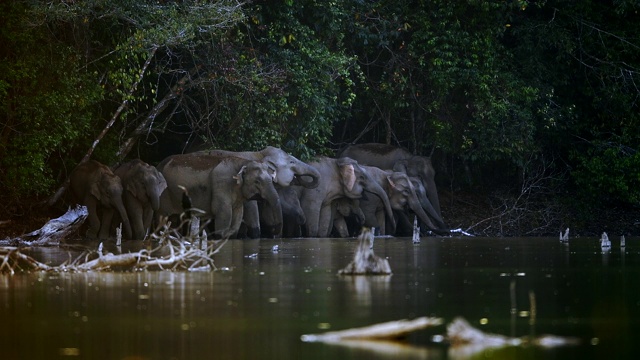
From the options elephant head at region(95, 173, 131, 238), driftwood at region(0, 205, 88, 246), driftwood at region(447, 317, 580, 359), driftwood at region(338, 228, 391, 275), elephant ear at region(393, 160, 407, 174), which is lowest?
driftwood at region(447, 317, 580, 359)

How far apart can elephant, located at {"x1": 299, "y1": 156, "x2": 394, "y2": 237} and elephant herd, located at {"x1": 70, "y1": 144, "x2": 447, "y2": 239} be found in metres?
0.02

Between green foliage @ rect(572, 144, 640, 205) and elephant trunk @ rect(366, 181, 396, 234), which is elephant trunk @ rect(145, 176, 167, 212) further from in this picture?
green foliage @ rect(572, 144, 640, 205)

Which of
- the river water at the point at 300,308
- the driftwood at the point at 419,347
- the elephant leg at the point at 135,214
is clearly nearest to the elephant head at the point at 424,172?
the elephant leg at the point at 135,214

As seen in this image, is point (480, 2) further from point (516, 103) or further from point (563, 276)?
point (563, 276)

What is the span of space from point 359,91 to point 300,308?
85.2 feet

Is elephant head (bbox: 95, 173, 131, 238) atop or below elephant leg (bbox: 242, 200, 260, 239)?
atop

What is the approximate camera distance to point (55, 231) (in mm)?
26203

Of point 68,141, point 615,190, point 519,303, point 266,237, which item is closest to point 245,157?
point 266,237

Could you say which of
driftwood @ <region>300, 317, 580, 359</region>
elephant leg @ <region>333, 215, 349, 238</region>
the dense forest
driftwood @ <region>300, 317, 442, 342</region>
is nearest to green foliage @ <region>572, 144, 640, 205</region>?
the dense forest

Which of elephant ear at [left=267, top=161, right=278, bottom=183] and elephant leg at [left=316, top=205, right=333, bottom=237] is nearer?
elephant ear at [left=267, top=161, right=278, bottom=183]

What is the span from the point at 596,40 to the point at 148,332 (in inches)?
1057

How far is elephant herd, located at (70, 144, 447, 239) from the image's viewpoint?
1183 inches

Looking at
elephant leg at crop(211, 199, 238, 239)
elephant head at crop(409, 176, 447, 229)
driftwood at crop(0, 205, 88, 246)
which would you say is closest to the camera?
driftwood at crop(0, 205, 88, 246)

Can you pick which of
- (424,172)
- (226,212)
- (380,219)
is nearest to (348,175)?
(380,219)
